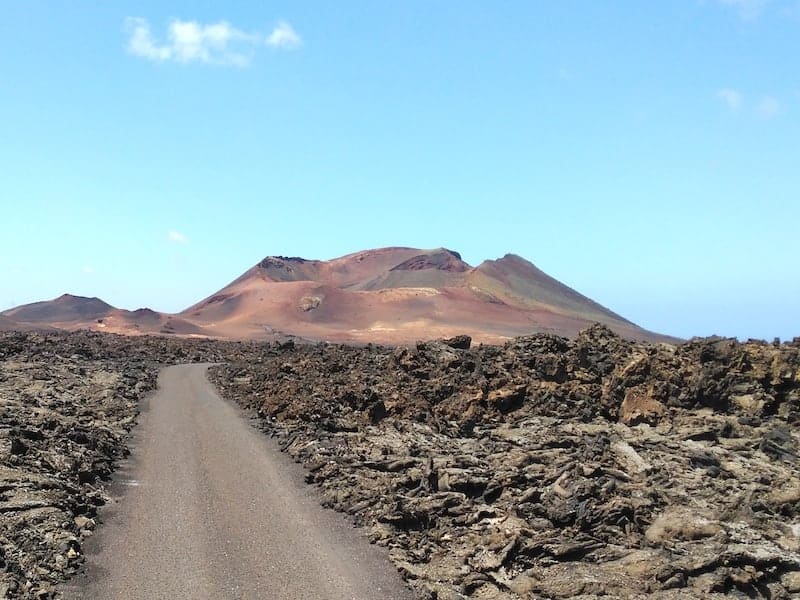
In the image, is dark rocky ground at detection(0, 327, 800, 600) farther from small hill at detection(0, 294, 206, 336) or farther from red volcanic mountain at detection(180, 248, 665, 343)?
small hill at detection(0, 294, 206, 336)

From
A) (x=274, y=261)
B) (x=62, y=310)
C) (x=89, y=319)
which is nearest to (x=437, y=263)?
(x=274, y=261)

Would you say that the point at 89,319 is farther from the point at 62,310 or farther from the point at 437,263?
the point at 437,263

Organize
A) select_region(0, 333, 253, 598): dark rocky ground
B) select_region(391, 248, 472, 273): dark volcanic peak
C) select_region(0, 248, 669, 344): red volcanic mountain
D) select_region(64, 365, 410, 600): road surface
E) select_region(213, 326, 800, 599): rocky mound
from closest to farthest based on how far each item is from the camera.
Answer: select_region(64, 365, 410, 600): road surface, select_region(213, 326, 800, 599): rocky mound, select_region(0, 333, 253, 598): dark rocky ground, select_region(0, 248, 669, 344): red volcanic mountain, select_region(391, 248, 472, 273): dark volcanic peak

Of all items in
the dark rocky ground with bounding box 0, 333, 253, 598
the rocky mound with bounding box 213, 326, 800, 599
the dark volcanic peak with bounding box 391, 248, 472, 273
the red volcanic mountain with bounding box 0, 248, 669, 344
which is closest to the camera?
the rocky mound with bounding box 213, 326, 800, 599

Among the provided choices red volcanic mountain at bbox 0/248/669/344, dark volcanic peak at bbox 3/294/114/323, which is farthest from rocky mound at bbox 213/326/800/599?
dark volcanic peak at bbox 3/294/114/323

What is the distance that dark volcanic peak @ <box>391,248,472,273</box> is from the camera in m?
148

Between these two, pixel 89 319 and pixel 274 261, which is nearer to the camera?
pixel 89 319

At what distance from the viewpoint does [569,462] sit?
45.5ft

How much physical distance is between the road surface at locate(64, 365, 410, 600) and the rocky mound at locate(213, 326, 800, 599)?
758mm

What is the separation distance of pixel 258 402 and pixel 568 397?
1304 cm

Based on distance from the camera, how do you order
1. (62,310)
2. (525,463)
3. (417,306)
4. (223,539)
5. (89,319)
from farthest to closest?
(62,310) → (89,319) → (417,306) → (525,463) → (223,539)

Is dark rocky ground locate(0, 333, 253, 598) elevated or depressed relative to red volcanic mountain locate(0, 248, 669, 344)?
depressed

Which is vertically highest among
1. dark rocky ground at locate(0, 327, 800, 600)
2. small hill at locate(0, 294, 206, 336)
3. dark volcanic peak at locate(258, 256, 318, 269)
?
dark volcanic peak at locate(258, 256, 318, 269)

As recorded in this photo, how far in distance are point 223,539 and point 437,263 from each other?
464ft
